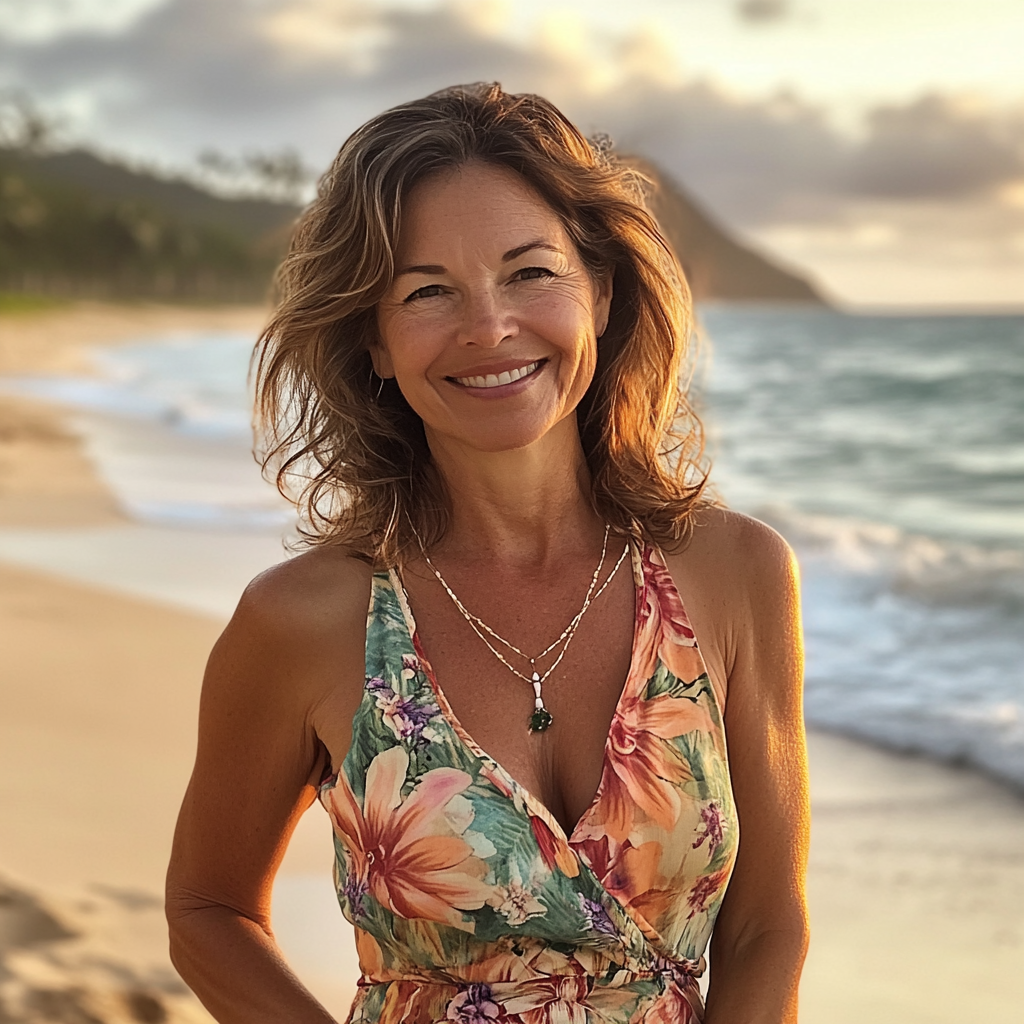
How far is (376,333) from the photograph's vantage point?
2.10 m

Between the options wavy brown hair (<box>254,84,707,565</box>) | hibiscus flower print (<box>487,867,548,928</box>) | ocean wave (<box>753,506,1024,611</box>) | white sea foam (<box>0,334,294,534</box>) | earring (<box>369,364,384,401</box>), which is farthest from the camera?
white sea foam (<box>0,334,294,534</box>)

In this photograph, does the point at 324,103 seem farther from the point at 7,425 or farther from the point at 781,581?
the point at 781,581

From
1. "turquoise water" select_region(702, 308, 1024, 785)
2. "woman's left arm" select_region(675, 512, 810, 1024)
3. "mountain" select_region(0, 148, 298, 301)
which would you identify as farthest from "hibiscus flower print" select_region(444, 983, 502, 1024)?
"mountain" select_region(0, 148, 298, 301)

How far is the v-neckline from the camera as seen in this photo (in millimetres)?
1809

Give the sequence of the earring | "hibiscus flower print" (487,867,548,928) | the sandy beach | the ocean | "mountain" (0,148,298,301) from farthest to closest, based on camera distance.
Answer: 1. "mountain" (0,148,298,301)
2. the ocean
3. the sandy beach
4. the earring
5. "hibiscus flower print" (487,867,548,928)

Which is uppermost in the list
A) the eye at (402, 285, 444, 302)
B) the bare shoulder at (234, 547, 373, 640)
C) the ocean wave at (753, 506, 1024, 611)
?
the ocean wave at (753, 506, 1024, 611)

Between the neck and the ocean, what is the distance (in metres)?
0.47

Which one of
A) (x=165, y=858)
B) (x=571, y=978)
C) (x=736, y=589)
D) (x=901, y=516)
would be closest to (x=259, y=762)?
(x=571, y=978)

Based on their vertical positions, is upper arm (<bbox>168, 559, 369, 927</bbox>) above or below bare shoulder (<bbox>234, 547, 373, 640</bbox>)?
below

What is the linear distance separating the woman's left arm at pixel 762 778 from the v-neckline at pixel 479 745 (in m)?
0.11

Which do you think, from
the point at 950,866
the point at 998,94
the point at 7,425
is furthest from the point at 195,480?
the point at 998,94

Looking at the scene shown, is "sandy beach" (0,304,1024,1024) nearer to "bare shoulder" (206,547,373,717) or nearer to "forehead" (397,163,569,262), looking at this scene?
"bare shoulder" (206,547,373,717)

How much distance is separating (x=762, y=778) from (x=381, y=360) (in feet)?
2.82

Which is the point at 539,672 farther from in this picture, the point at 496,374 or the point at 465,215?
the point at 465,215
